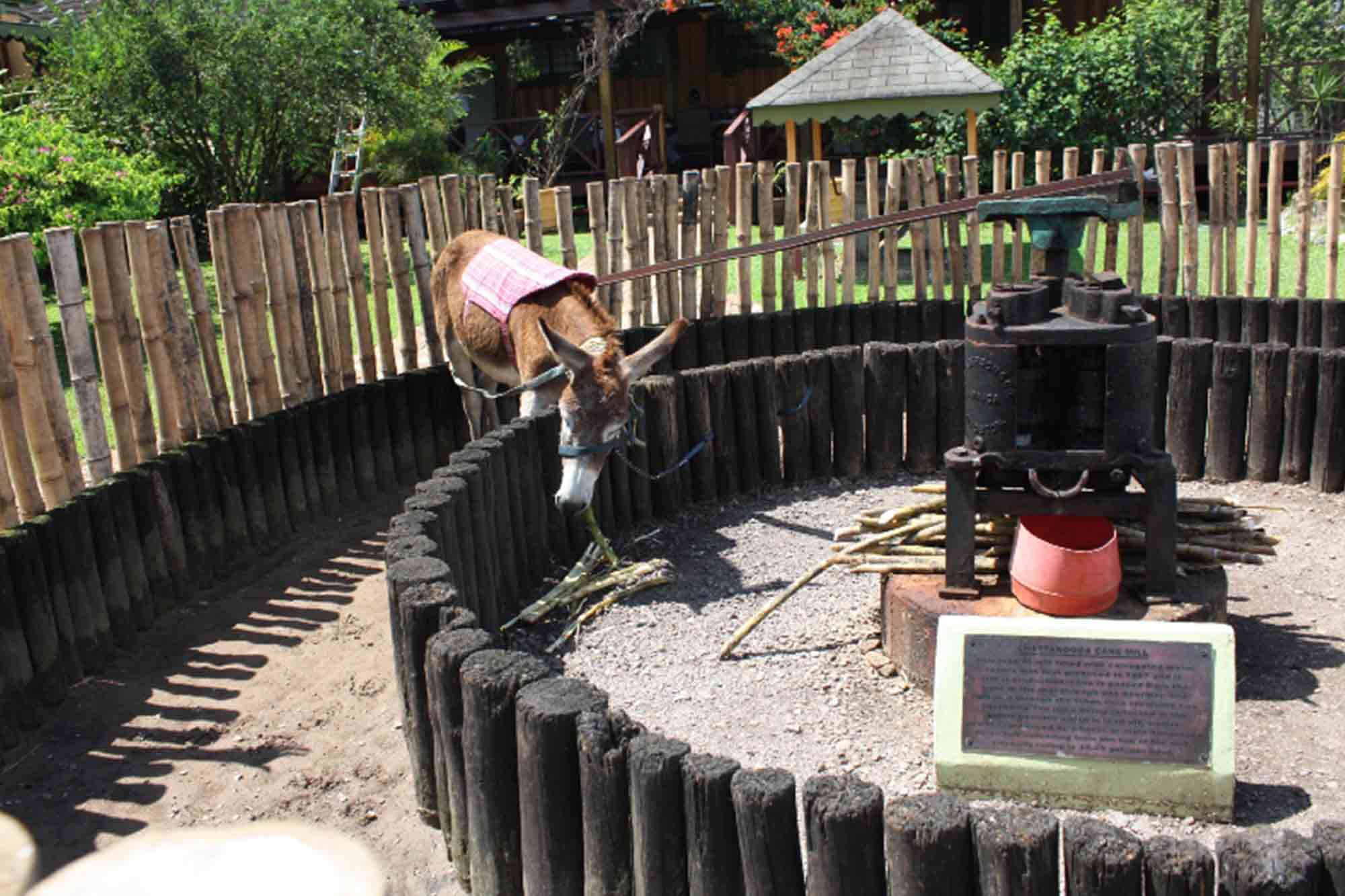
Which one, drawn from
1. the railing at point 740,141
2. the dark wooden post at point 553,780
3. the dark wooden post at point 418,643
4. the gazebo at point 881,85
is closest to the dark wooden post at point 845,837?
the dark wooden post at point 553,780

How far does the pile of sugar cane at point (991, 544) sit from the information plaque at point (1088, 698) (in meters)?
1.18

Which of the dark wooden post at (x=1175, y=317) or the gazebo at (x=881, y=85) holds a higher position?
the gazebo at (x=881, y=85)

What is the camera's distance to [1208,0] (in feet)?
72.1

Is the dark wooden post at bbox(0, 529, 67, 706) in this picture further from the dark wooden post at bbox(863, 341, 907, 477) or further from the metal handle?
the dark wooden post at bbox(863, 341, 907, 477)

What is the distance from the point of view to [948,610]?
5.49 metres

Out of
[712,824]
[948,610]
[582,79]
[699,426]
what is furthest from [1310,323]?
[582,79]

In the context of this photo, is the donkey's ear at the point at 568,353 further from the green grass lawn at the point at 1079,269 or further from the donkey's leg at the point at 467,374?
the green grass lawn at the point at 1079,269

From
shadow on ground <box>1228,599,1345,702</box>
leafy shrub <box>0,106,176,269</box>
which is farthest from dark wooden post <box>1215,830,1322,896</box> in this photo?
leafy shrub <box>0,106,176,269</box>

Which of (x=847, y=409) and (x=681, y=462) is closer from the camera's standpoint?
(x=681, y=462)

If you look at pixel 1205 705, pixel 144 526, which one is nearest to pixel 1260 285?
pixel 1205 705

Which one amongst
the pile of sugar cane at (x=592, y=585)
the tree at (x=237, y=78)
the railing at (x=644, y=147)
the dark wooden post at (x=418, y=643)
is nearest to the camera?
the dark wooden post at (x=418, y=643)

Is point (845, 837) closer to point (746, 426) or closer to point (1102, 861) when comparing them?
point (1102, 861)

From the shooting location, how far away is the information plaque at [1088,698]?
172 inches

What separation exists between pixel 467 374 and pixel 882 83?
8.80m
